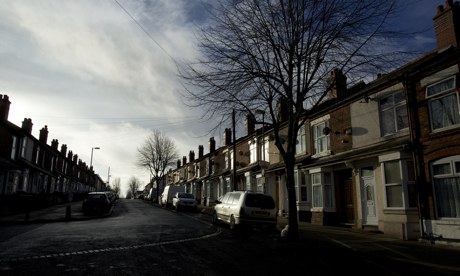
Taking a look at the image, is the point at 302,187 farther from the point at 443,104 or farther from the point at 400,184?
the point at 443,104

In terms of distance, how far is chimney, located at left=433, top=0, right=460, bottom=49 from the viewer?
46.2ft

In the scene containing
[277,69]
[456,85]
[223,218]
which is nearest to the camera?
[456,85]

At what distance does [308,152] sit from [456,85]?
1033 centimetres

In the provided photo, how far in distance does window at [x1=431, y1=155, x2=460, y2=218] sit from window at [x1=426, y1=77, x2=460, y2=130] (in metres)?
1.35

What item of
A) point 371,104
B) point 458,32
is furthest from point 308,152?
point 458,32

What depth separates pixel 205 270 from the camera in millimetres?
7773

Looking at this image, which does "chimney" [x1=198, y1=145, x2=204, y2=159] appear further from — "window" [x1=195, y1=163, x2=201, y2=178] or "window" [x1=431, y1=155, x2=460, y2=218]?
"window" [x1=431, y1=155, x2=460, y2=218]

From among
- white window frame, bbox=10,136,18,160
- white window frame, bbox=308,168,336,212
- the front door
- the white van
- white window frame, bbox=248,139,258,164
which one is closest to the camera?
the front door

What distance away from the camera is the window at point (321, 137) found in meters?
20.4

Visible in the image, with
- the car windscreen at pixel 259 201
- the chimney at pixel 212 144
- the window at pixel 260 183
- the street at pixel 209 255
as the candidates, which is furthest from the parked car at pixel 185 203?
the street at pixel 209 255

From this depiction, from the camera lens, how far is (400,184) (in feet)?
48.7

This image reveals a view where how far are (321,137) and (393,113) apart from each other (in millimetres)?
5607

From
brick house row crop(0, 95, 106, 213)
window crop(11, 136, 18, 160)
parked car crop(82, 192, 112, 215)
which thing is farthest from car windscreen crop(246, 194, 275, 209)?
window crop(11, 136, 18, 160)

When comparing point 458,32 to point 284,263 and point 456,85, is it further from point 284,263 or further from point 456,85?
point 284,263
